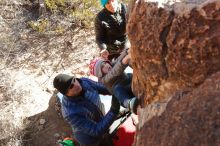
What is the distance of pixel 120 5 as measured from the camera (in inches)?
172

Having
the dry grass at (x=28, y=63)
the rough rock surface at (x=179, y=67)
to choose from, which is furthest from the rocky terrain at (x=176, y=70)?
the dry grass at (x=28, y=63)

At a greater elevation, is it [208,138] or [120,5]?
[120,5]

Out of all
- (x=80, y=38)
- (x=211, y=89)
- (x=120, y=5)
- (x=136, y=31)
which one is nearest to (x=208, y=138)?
(x=211, y=89)

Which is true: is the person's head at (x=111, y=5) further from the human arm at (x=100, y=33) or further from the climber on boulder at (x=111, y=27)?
the human arm at (x=100, y=33)

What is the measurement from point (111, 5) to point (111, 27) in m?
0.30

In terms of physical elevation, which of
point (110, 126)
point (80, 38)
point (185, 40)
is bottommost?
point (110, 126)

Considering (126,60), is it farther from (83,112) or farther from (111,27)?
(111,27)

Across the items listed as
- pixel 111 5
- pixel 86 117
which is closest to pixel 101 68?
pixel 86 117

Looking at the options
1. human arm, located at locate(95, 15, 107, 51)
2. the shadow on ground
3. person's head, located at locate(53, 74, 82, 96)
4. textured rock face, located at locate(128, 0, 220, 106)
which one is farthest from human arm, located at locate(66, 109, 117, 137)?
the shadow on ground

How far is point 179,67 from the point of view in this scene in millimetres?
2148

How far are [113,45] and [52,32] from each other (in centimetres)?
257

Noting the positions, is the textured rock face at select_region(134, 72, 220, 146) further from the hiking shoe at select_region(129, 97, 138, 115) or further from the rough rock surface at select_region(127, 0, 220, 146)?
the hiking shoe at select_region(129, 97, 138, 115)

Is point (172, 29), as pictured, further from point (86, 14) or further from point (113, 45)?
point (86, 14)

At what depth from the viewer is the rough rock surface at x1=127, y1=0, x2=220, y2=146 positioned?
5.95 ft
